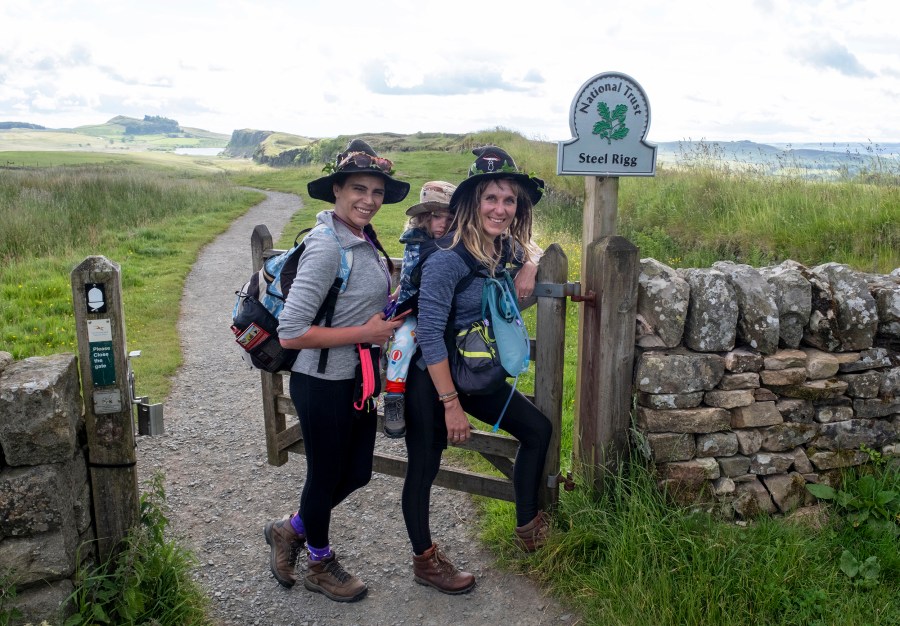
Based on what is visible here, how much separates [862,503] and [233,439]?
4.72m

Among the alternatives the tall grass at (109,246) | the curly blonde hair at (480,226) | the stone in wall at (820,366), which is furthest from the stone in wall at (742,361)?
the tall grass at (109,246)

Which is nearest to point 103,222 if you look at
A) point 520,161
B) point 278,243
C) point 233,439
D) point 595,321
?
point 278,243

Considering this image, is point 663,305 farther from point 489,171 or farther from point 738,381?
point 489,171

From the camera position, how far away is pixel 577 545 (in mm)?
3609

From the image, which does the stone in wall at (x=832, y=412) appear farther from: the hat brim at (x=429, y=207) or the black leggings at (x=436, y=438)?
the hat brim at (x=429, y=207)

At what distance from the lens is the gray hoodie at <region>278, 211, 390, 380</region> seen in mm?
2990

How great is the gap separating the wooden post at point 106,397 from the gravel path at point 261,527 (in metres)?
0.53

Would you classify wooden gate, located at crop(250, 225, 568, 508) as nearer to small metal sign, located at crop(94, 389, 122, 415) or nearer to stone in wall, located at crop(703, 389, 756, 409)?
stone in wall, located at crop(703, 389, 756, 409)

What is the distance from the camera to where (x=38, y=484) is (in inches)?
110

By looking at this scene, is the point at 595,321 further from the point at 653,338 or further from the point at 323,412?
the point at 323,412

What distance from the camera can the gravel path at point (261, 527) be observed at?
3521 millimetres

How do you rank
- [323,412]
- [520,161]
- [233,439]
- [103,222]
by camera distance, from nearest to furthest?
1. [323,412]
2. [233,439]
3. [103,222]
4. [520,161]

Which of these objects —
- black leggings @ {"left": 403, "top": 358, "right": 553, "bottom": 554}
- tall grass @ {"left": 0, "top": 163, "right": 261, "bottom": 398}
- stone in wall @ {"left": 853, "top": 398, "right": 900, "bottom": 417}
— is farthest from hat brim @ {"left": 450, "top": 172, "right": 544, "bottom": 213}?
tall grass @ {"left": 0, "top": 163, "right": 261, "bottom": 398}

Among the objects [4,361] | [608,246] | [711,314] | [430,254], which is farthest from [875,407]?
[4,361]
